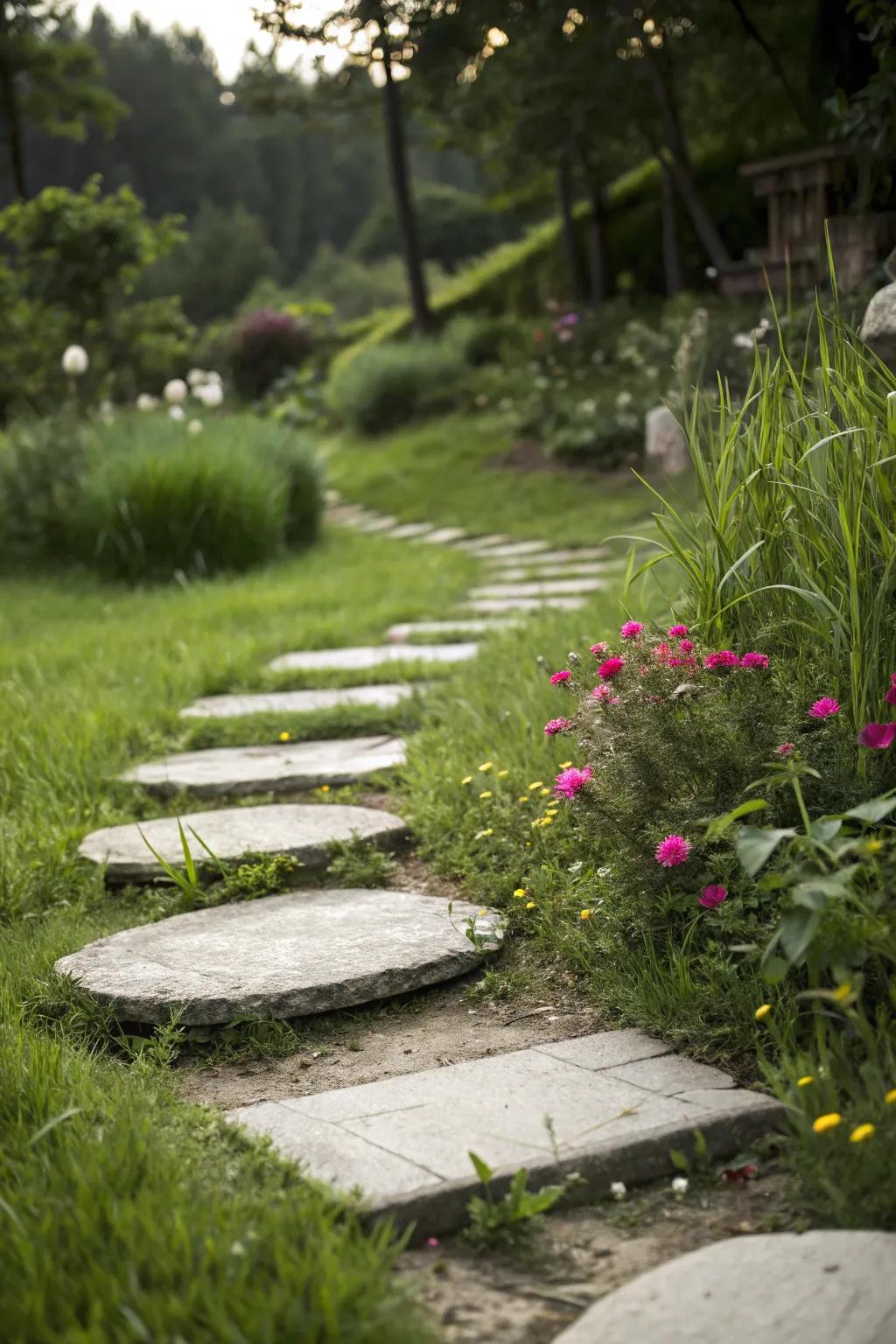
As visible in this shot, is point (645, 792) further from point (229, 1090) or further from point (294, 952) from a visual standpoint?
point (229, 1090)

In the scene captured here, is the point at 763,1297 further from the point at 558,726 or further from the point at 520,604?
the point at 520,604

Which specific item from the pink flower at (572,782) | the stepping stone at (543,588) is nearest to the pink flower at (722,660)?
the pink flower at (572,782)

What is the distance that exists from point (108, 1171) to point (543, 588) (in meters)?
3.94

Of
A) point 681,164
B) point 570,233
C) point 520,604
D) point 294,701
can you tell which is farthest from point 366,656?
point 570,233

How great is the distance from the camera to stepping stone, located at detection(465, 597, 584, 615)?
4.47 meters

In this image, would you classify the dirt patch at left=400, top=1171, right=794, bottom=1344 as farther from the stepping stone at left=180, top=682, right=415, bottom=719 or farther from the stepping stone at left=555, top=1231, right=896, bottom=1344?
the stepping stone at left=180, top=682, right=415, bottom=719

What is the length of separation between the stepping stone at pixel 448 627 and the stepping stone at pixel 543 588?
13.8 inches

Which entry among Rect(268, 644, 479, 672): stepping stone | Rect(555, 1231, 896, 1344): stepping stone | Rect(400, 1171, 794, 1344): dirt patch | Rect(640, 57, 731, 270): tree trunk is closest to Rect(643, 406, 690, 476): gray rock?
Rect(640, 57, 731, 270): tree trunk

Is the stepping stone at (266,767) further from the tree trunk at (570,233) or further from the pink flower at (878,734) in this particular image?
the tree trunk at (570,233)

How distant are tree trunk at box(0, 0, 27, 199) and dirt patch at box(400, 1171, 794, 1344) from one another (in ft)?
47.7

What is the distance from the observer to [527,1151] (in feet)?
4.62

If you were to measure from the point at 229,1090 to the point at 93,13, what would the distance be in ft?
123

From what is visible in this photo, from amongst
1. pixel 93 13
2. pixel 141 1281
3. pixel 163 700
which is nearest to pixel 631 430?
pixel 163 700

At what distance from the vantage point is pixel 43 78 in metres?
14.4
